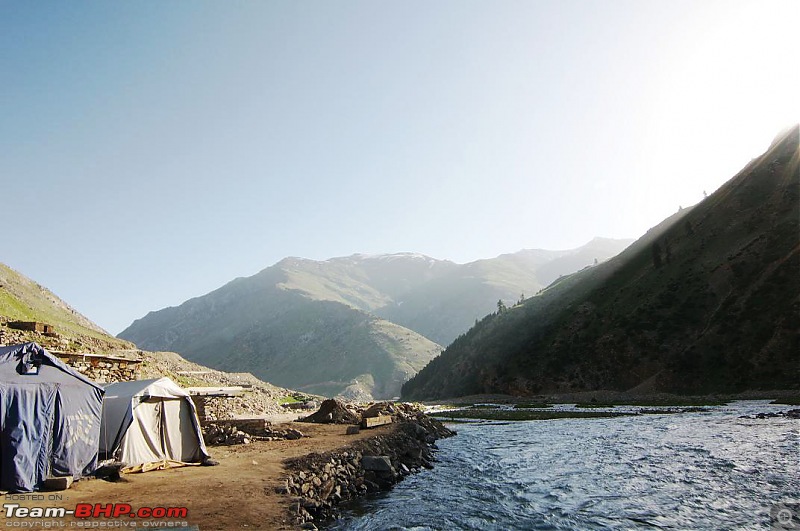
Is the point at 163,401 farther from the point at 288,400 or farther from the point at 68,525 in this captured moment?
the point at 288,400

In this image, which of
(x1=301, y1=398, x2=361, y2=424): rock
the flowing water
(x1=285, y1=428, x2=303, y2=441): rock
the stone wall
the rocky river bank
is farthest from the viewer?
(x1=301, y1=398, x2=361, y2=424): rock

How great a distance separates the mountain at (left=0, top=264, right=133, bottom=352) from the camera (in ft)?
122

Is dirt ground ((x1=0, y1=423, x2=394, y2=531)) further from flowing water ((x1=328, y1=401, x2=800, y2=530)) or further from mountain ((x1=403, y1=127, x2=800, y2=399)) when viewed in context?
mountain ((x1=403, y1=127, x2=800, y2=399))

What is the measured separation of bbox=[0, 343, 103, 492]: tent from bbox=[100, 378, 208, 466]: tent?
28.8 inches

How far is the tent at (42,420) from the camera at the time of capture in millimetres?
14961

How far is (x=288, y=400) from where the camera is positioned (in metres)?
72.7

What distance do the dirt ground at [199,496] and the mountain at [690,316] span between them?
79.9 m

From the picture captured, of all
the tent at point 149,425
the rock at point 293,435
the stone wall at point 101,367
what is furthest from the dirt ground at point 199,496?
the stone wall at point 101,367

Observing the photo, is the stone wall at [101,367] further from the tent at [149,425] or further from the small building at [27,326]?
the small building at [27,326]

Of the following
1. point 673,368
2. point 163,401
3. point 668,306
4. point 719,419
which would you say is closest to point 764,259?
point 668,306

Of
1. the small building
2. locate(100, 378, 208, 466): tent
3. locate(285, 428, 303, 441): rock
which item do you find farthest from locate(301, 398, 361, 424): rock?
the small building

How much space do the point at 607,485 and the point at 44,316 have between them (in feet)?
240

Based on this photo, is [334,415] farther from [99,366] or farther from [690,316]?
[690,316]

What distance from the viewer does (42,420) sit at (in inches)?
635
